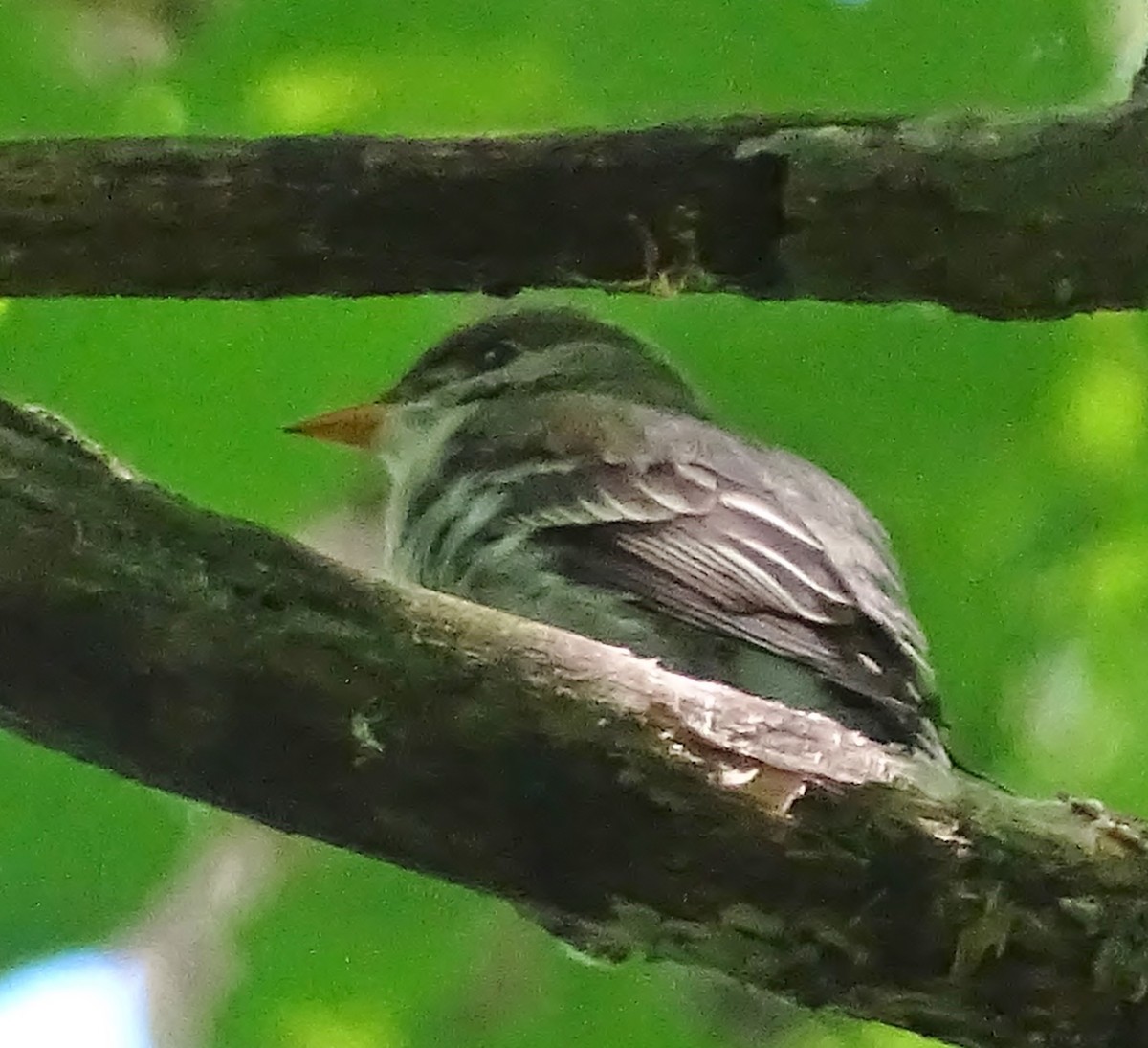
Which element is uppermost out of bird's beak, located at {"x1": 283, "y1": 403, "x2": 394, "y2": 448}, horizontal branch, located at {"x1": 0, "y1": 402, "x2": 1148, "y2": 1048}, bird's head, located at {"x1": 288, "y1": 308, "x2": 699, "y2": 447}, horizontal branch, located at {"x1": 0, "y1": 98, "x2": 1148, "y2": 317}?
bird's head, located at {"x1": 288, "y1": 308, "x2": 699, "y2": 447}

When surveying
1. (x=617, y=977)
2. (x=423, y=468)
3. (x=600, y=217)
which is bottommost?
(x=617, y=977)

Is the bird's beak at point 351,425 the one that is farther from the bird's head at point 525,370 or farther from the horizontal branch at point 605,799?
the horizontal branch at point 605,799

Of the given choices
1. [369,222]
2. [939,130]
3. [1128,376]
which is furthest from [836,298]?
[1128,376]

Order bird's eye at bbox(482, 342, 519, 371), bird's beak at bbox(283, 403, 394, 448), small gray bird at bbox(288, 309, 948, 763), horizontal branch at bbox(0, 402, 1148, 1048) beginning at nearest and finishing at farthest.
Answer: horizontal branch at bbox(0, 402, 1148, 1048) → small gray bird at bbox(288, 309, 948, 763) → bird's beak at bbox(283, 403, 394, 448) → bird's eye at bbox(482, 342, 519, 371)

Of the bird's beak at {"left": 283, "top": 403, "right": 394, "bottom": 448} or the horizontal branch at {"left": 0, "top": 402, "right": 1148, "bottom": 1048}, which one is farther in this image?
the bird's beak at {"left": 283, "top": 403, "right": 394, "bottom": 448}

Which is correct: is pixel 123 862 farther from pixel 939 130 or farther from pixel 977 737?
pixel 939 130

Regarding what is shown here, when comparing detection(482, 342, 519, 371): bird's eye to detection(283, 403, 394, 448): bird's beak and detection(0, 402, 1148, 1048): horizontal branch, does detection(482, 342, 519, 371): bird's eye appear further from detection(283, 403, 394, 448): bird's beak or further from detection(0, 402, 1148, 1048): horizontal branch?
detection(0, 402, 1148, 1048): horizontal branch

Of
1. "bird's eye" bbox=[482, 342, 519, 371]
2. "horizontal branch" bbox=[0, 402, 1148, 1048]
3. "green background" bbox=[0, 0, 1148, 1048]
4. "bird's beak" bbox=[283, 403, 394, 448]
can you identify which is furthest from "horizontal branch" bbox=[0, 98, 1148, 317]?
"bird's eye" bbox=[482, 342, 519, 371]
